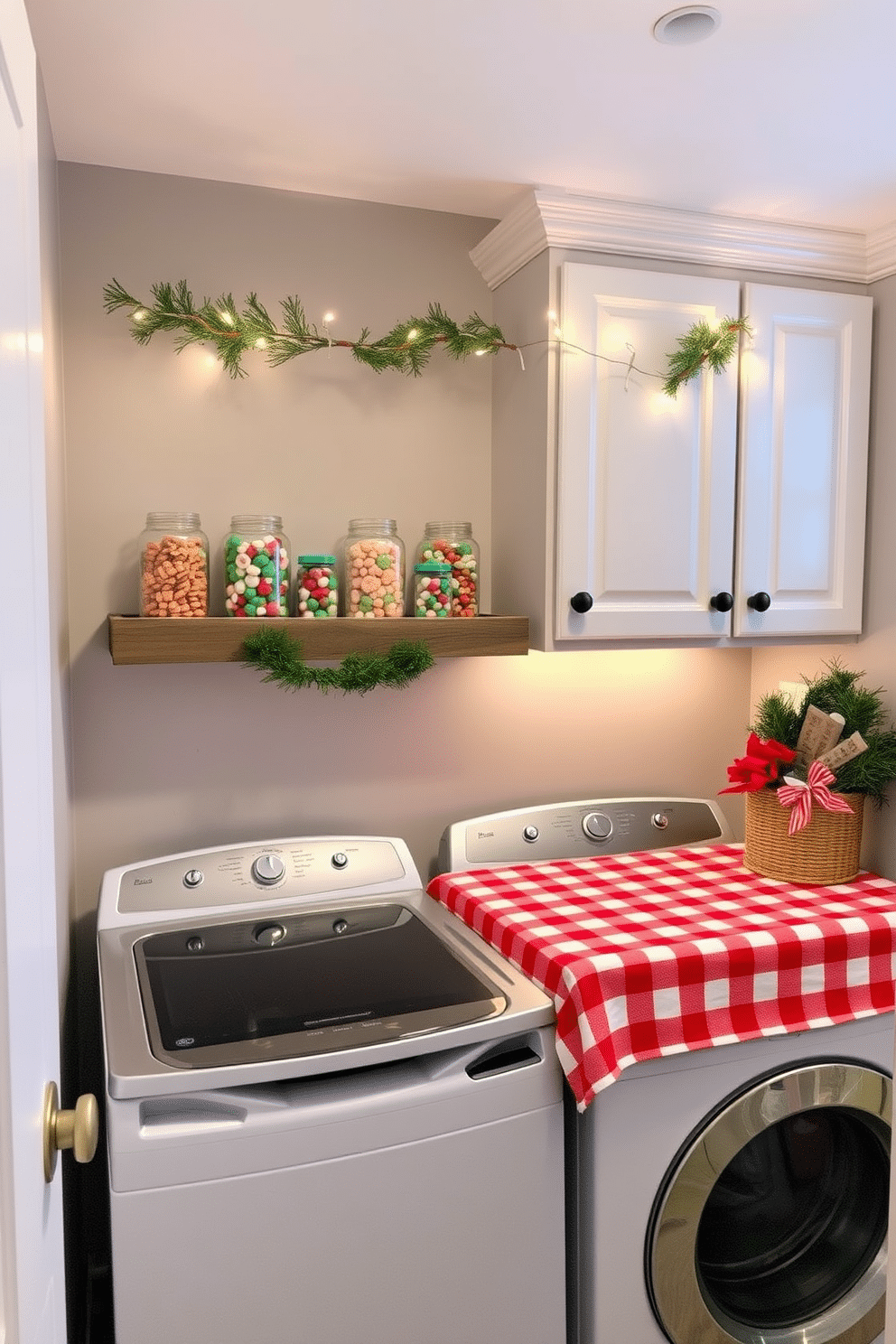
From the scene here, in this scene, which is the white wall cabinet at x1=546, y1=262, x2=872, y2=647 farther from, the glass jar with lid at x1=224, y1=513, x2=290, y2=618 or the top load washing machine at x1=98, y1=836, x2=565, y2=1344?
the top load washing machine at x1=98, y1=836, x2=565, y2=1344

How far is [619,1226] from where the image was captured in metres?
1.58

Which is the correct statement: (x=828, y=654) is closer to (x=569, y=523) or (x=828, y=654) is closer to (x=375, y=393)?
(x=569, y=523)

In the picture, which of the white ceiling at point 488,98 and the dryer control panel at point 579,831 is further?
the dryer control panel at point 579,831

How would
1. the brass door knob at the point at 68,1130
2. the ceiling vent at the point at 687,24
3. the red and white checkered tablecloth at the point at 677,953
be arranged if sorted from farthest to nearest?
1. the red and white checkered tablecloth at the point at 677,953
2. the ceiling vent at the point at 687,24
3. the brass door knob at the point at 68,1130

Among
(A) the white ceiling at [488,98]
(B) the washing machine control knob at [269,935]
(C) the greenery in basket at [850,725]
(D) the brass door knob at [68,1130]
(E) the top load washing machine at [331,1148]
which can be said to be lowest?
(E) the top load washing machine at [331,1148]

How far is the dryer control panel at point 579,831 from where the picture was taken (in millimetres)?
2119

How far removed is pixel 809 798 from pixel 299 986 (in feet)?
3.37

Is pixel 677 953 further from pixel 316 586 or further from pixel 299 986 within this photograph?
pixel 316 586

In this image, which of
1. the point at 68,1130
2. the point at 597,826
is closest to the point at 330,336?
the point at 597,826

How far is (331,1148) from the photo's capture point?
1387mm

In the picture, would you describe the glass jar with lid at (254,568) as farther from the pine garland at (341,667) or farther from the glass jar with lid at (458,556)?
the glass jar with lid at (458,556)

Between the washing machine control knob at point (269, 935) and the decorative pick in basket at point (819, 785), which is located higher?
the decorative pick in basket at point (819, 785)

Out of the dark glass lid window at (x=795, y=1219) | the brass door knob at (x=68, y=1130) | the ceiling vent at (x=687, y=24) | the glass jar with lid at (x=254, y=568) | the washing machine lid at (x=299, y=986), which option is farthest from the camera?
the glass jar with lid at (x=254, y=568)

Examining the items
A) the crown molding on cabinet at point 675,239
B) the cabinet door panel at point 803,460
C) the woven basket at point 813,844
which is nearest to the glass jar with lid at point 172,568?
the crown molding on cabinet at point 675,239
